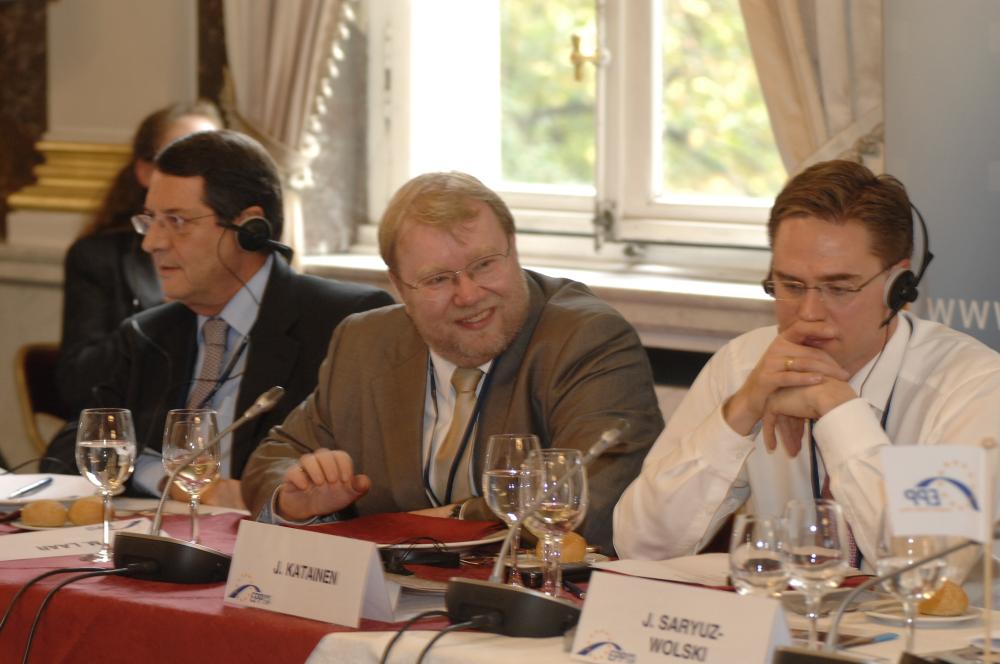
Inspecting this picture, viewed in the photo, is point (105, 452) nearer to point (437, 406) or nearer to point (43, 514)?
point (43, 514)

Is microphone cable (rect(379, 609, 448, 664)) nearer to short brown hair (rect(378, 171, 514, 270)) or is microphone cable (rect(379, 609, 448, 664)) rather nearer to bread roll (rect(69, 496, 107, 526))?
bread roll (rect(69, 496, 107, 526))

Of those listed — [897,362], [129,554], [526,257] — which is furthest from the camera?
[526,257]

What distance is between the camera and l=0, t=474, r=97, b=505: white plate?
2.90 metres

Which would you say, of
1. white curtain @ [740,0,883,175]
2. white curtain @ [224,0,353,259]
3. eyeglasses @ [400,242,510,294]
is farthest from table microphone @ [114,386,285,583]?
white curtain @ [224,0,353,259]

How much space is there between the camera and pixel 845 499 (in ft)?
7.55

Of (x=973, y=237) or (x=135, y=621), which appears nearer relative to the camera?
(x=135, y=621)

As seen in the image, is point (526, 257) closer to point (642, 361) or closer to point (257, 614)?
point (642, 361)

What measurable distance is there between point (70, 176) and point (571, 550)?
154 inches

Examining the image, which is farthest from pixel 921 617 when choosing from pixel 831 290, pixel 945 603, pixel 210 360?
pixel 210 360

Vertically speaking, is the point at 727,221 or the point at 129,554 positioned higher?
the point at 727,221

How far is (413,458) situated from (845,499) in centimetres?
91

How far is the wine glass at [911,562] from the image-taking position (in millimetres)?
1688

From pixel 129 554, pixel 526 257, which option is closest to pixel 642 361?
pixel 129 554

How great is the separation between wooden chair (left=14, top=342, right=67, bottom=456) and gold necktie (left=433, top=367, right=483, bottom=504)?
214 centimetres
